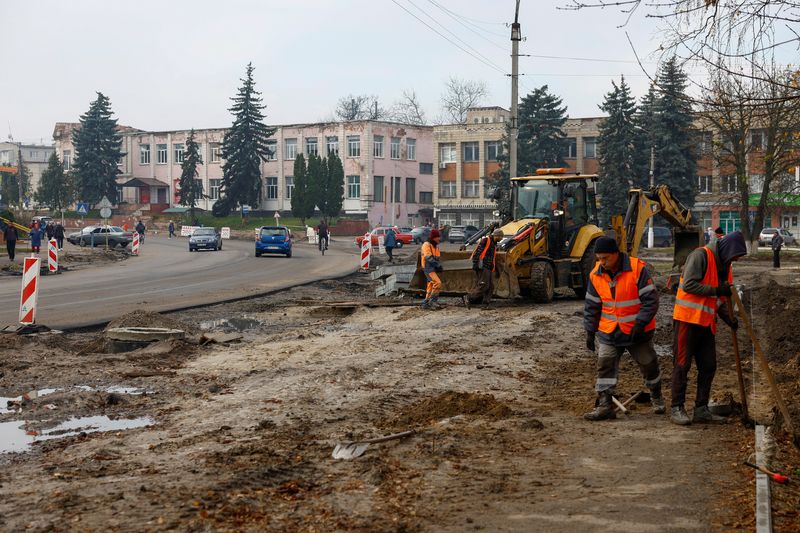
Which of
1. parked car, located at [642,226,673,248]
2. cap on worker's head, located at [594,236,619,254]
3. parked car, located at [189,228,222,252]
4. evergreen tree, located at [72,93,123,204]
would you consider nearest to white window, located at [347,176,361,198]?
evergreen tree, located at [72,93,123,204]

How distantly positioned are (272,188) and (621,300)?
97.1m

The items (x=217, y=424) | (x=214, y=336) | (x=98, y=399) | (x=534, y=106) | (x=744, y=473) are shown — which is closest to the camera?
(x=744, y=473)

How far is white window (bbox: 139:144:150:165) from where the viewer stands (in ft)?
375

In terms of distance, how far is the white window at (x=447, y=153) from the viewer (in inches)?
3846

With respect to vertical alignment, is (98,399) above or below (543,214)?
below

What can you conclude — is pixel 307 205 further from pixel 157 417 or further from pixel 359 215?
pixel 157 417

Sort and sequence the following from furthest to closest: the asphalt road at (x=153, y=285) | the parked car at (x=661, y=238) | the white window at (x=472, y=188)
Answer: the white window at (x=472, y=188), the parked car at (x=661, y=238), the asphalt road at (x=153, y=285)

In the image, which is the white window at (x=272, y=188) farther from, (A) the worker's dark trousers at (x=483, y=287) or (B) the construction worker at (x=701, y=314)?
(B) the construction worker at (x=701, y=314)

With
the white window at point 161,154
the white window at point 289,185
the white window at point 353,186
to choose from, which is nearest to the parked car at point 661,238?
the white window at point 353,186

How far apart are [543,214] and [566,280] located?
1596mm

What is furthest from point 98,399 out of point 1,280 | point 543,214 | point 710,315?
point 1,280

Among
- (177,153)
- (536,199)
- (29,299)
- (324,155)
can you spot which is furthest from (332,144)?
(29,299)

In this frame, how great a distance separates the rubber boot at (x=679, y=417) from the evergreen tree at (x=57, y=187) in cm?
10281

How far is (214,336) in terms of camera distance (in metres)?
14.9
